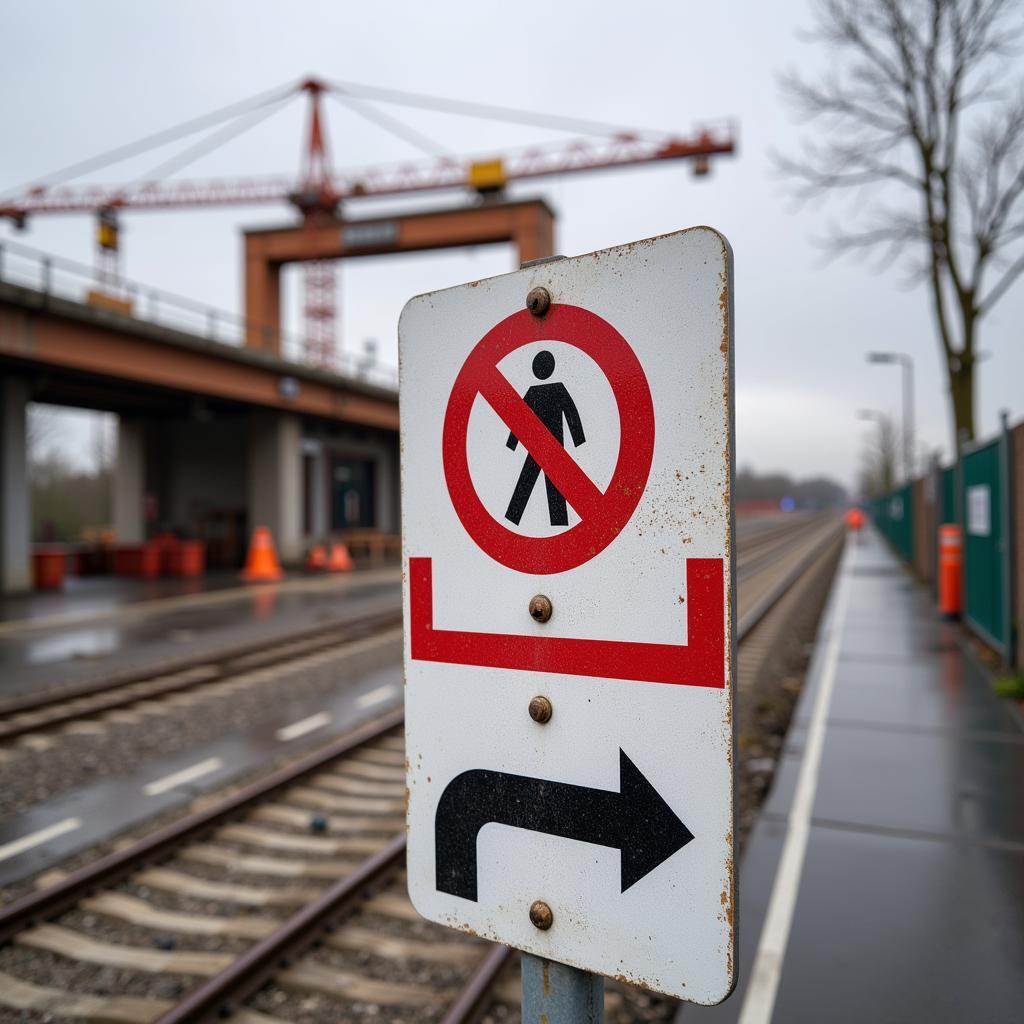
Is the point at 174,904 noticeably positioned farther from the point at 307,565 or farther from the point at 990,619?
the point at 307,565

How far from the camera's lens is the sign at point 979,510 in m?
9.92

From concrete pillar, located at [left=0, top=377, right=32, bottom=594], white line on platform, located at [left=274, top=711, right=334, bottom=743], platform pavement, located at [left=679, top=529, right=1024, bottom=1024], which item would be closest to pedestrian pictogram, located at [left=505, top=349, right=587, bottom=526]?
platform pavement, located at [left=679, top=529, right=1024, bottom=1024]

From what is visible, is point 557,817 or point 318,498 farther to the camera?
point 318,498

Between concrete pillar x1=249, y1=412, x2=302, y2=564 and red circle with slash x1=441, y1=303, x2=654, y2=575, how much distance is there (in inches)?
1004

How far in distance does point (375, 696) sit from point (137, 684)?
2.86m

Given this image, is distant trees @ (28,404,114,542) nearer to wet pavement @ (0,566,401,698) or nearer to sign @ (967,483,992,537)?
wet pavement @ (0,566,401,698)

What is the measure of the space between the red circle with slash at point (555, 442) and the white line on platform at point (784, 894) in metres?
2.61

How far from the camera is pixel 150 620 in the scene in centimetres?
1438

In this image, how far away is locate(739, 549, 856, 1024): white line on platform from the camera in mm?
3080

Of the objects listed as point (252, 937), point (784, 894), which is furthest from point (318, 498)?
point (784, 894)

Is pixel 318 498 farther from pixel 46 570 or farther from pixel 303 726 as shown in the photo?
pixel 303 726

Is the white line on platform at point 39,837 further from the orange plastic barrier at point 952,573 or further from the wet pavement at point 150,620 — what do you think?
the orange plastic barrier at point 952,573

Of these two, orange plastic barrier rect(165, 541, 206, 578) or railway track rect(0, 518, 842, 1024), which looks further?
orange plastic barrier rect(165, 541, 206, 578)

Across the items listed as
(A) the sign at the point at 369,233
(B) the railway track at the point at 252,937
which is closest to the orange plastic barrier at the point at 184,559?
(A) the sign at the point at 369,233
